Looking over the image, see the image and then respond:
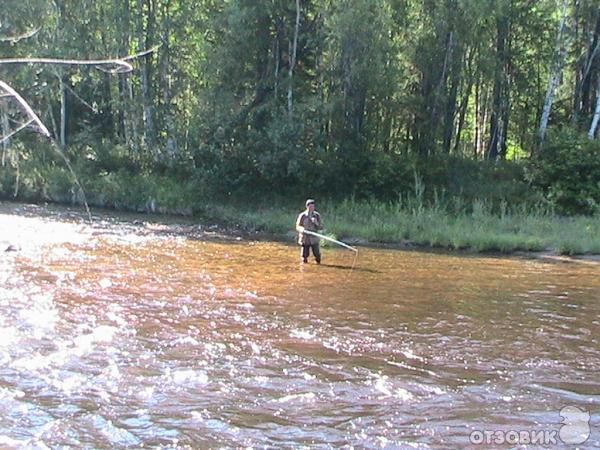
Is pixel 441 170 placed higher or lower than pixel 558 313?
higher

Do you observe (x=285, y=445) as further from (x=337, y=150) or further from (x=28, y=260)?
(x=337, y=150)

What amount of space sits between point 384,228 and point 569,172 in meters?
9.23

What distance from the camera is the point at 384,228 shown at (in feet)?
69.8

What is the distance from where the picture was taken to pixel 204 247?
1847cm

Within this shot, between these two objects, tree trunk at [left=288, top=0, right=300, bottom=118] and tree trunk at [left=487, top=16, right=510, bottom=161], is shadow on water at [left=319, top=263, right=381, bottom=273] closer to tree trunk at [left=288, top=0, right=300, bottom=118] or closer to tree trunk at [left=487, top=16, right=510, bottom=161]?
tree trunk at [left=288, top=0, right=300, bottom=118]

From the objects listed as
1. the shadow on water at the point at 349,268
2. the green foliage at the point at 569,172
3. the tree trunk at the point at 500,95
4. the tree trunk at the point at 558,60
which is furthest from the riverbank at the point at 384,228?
the tree trunk at the point at 500,95

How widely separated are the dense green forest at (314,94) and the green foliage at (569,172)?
0.20 feet

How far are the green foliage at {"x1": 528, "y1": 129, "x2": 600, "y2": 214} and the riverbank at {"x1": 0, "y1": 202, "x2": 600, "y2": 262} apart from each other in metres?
2.23

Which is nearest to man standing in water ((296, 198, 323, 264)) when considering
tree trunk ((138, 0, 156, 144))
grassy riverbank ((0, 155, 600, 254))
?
grassy riverbank ((0, 155, 600, 254))

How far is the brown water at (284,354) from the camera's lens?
6594 millimetres

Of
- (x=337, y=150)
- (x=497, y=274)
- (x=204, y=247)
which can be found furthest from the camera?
(x=337, y=150)

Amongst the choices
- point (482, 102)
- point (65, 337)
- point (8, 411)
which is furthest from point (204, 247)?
point (482, 102)

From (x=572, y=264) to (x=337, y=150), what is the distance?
11.8m

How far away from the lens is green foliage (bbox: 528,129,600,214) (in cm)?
2506
